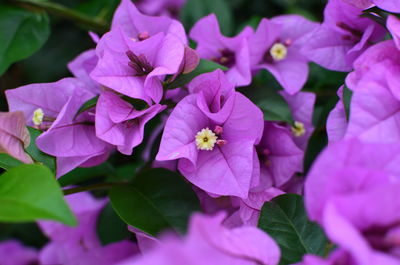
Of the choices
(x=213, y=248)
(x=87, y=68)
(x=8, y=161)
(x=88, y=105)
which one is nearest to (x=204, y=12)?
(x=87, y=68)

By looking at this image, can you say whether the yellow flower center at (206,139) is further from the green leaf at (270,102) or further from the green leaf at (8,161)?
the green leaf at (8,161)

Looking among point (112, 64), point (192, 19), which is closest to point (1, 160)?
point (112, 64)

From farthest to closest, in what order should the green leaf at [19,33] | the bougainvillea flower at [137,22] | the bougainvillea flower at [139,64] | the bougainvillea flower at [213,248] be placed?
the green leaf at [19,33] < the bougainvillea flower at [137,22] < the bougainvillea flower at [139,64] < the bougainvillea flower at [213,248]

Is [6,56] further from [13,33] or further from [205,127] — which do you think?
[205,127]

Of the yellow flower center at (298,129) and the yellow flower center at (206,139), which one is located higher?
the yellow flower center at (206,139)

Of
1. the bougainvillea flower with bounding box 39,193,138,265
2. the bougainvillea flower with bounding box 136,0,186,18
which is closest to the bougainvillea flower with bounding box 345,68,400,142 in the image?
the bougainvillea flower with bounding box 39,193,138,265

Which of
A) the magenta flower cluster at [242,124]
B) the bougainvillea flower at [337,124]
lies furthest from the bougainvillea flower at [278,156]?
the bougainvillea flower at [337,124]

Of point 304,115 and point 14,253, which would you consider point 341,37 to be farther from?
point 14,253
